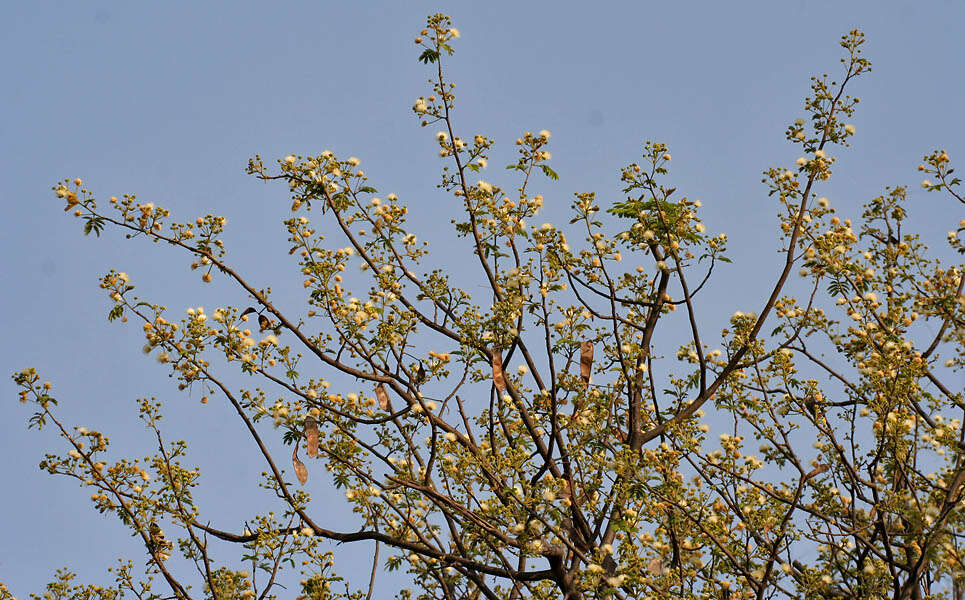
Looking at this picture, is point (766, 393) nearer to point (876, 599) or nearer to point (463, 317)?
point (876, 599)

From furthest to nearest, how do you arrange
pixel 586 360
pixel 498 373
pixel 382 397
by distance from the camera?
pixel 586 360 → pixel 498 373 → pixel 382 397

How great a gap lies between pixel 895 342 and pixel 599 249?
8.70 feet

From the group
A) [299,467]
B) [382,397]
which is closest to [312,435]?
[299,467]

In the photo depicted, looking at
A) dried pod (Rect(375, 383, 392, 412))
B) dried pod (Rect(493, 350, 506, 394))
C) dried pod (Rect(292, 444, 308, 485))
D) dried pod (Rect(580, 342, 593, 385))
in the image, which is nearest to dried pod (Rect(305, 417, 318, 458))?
dried pod (Rect(292, 444, 308, 485))

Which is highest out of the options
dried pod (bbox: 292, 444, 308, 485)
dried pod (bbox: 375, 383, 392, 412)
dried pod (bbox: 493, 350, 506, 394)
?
dried pod (bbox: 493, 350, 506, 394)

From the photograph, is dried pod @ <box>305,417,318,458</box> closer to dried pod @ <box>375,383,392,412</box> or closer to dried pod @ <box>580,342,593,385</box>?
dried pod @ <box>375,383,392,412</box>

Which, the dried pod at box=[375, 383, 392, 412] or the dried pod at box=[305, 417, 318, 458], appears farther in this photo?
the dried pod at box=[375, 383, 392, 412]

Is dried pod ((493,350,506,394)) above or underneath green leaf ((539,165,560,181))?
underneath

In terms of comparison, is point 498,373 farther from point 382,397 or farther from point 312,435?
point 312,435

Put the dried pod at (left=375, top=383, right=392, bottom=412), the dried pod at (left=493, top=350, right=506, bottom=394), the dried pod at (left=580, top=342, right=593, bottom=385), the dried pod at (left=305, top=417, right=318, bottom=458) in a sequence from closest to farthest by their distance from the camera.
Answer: the dried pod at (left=305, top=417, right=318, bottom=458), the dried pod at (left=375, top=383, right=392, bottom=412), the dried pod at (left=493, top=350, right=506, bottom=394), the dried pod at (left=580, top=342, right=593, bottom=385)

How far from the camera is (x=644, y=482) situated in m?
7.42

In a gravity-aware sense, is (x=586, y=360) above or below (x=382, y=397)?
above

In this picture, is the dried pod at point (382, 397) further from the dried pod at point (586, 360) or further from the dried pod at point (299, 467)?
the dried pod at point (586, 360)

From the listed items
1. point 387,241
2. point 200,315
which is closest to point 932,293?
point 387,241
